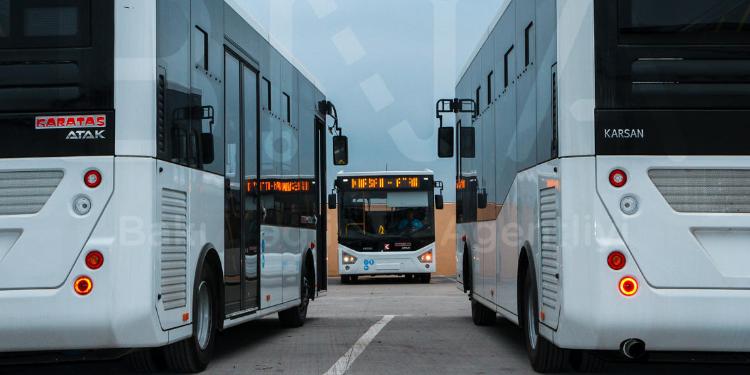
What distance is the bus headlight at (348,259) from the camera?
97.8 feet

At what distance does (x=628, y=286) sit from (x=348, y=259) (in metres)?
22.4

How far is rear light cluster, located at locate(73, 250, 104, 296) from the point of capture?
25.5 feet

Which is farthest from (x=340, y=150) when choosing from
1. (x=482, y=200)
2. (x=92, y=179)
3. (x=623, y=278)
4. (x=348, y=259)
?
(x=348, y=259)

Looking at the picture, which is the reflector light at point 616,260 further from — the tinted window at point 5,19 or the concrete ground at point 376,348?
the tinted window at point 5,19

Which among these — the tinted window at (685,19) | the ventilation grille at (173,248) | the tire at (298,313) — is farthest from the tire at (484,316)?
the tinted window at (685,19)

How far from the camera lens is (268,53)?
42.1 ft

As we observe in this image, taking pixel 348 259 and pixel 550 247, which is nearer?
pixel 550 247

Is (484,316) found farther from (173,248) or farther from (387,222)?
(387,222)

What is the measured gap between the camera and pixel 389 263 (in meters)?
29.6

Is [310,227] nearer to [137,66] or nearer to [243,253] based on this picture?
[243,253]

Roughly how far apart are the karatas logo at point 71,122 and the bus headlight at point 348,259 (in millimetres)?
21997

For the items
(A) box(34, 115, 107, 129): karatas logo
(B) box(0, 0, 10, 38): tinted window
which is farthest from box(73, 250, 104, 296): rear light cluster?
(B) box(0, 0, 10, 38): tinted window

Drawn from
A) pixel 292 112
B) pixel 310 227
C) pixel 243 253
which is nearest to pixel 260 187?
pixel 243 253

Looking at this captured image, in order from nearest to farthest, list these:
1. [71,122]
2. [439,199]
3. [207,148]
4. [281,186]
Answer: [71,122]
[207,148]
[281,186]
[439,199]
